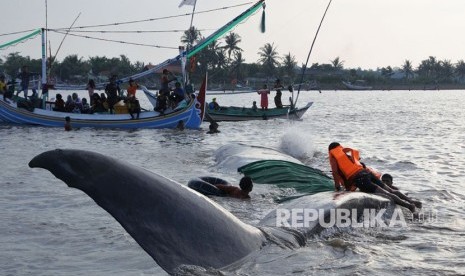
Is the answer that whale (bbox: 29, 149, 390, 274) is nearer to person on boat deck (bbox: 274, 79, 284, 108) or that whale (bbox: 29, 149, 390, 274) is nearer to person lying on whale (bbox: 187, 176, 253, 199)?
person lying on whale (bbox: 187, 176, 253, 199)

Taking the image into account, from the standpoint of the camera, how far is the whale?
5.00 meters

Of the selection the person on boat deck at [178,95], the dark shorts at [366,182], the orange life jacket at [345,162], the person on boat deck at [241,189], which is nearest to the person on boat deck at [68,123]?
the person on boat deck at [178,95]

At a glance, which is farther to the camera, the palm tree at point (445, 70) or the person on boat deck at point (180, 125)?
the palm tree at point (445, 70)

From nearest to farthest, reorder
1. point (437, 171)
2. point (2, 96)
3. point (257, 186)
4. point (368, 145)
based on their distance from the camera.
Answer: point (257, 186) → point (437, 171) → point (368, 145) → point (2, 96)

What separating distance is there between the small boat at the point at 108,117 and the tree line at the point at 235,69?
188ft

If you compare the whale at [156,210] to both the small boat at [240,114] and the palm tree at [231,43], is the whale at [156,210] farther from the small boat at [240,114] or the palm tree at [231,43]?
the palm tree at [231,43]

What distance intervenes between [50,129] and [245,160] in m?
15.7

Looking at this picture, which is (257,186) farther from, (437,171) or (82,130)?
(82,130)

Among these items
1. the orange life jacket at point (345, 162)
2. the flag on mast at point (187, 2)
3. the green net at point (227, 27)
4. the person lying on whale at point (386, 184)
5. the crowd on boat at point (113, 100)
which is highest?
the flag on mast at point (187, 2)

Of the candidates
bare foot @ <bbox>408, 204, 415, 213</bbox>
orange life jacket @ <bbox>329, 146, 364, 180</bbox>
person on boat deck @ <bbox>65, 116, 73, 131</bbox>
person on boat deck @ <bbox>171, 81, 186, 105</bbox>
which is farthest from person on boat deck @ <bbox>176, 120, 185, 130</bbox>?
bare foot @ <bbox>408, 204, 415, 213</bbox>

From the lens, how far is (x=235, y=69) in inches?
4978

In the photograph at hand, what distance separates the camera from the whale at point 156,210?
5.00 metres

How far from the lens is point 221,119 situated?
37.5 m

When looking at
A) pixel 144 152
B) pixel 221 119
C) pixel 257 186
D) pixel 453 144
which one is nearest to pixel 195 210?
pixel 257 186
